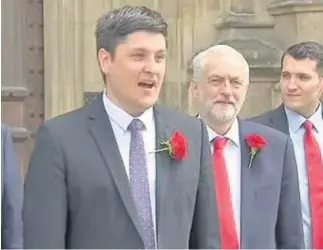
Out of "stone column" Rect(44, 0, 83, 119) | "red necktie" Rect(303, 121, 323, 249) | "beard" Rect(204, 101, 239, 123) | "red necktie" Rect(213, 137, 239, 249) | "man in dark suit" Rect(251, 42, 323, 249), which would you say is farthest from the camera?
"stone column" Rect(44, 0, 83, 119)

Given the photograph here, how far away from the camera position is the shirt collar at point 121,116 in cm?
364

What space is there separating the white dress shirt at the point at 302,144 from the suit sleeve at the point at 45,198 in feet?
5.39

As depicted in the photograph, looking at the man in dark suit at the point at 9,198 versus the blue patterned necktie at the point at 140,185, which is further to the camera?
the man in dark suit at the point at 9,198

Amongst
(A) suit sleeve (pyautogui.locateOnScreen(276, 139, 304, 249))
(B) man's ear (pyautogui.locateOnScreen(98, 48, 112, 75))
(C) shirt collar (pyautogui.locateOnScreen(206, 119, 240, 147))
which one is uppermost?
(B) man's ear (pyautogui.locateOnScreen(98, 48, 112, 75))

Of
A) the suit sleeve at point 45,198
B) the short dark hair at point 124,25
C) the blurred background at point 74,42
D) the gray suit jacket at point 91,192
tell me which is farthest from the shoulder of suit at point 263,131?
the blurred background at point 74,42

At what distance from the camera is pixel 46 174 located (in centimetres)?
354

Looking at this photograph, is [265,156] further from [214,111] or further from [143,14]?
[143,14]

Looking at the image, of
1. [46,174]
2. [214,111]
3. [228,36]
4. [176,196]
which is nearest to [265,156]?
[214,111]

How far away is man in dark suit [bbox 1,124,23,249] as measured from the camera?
12.6 feet

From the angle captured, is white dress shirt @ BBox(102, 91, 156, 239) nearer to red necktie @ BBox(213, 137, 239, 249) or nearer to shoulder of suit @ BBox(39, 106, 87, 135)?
shoulder of suit @ BBox(39, 106, 87, 135)

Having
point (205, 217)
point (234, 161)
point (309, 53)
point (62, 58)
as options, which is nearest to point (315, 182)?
point (309, 53)

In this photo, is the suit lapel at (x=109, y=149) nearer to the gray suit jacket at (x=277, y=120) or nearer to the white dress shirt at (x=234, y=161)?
the white dress shirt at (x=234, y=161)

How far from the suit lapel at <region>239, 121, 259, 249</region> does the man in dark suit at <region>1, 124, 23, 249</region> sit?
798mm

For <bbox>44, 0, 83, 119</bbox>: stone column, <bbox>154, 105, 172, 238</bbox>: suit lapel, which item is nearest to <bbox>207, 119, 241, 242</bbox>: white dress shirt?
<bbox>154, 105, 172, 238</bbox>: suit lapel
